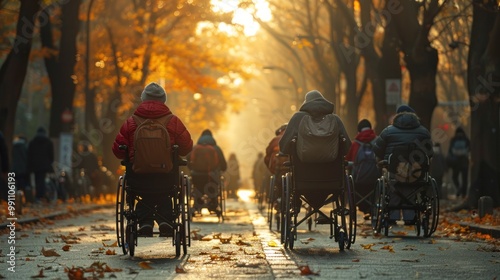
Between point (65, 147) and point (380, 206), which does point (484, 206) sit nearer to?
point (380, 206)

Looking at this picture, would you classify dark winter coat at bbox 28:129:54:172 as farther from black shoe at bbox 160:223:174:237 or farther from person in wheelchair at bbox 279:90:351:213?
black shoe at bbox 160:223:174:237

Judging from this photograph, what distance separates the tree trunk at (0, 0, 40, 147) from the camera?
2480cm

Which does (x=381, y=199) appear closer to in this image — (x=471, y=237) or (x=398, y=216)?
(x=398, y=216)

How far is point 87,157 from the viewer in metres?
37.0

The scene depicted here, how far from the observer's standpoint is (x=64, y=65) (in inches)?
1309

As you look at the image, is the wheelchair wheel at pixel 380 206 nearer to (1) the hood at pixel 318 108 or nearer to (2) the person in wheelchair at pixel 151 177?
(1) the hood at pixel 318 108

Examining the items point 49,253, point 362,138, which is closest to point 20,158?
point 362,138

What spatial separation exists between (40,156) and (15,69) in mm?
3910

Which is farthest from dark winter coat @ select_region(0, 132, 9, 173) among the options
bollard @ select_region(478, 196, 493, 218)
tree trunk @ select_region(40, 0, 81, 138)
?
tree trunk @ select_region(40, 0, 81, 138)

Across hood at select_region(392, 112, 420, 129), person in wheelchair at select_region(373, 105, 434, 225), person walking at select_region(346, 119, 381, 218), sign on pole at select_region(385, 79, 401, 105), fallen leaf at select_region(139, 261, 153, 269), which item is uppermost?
sign on pole at select_region(385, 79, 401, 105)

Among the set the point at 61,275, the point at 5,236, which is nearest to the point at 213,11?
the point at 5,236

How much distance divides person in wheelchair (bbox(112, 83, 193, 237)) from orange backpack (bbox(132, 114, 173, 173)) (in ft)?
0.39

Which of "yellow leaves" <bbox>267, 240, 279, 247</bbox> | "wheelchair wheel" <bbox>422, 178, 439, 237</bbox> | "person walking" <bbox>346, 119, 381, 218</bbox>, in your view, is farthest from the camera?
"person walking" <bbox>346, 119, 381, 218</bbox>

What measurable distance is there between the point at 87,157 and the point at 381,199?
72.7 feet
